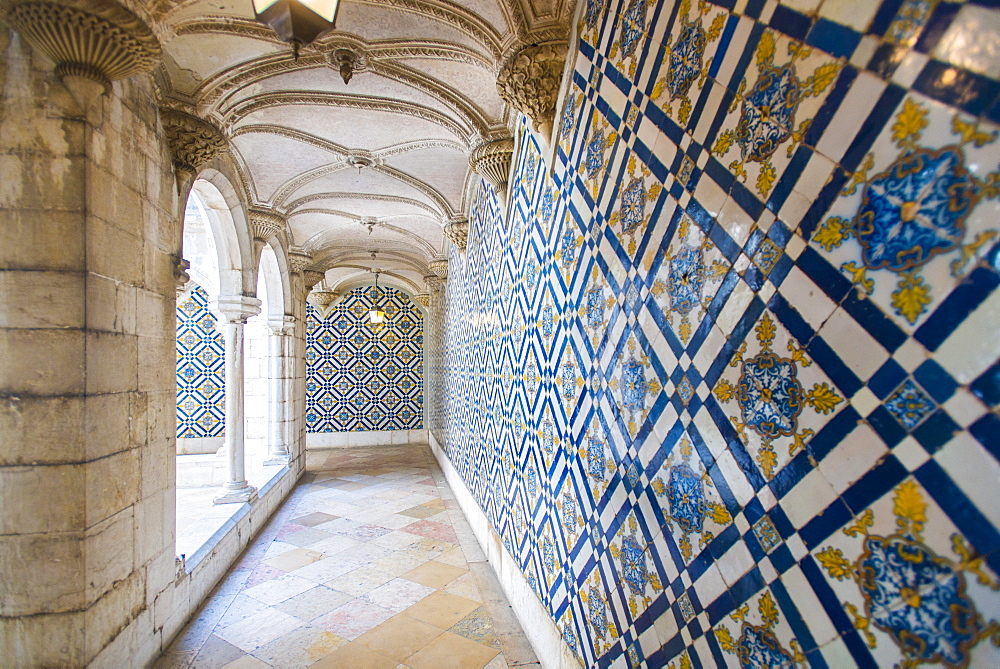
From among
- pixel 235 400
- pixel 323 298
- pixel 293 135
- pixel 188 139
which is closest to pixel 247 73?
pixel 188 139

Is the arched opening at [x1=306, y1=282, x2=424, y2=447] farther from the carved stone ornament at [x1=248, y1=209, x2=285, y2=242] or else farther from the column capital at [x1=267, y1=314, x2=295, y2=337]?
the carved stone ornament at [x1=248, y1=209, x2=285, y2=242]

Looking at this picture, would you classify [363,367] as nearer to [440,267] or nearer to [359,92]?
[440,267]

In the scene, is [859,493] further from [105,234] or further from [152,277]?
[152,277]

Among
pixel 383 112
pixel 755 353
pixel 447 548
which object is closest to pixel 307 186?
pixel 383 112

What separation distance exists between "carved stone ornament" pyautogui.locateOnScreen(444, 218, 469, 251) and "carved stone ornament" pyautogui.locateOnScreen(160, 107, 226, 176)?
9.43ft

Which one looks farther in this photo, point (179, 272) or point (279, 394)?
point (279, 394)

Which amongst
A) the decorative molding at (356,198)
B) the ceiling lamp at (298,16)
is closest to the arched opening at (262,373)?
the decorative molding at (356,198)

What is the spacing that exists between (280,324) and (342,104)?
3.96m

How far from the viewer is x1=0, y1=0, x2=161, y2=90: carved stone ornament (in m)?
1.99

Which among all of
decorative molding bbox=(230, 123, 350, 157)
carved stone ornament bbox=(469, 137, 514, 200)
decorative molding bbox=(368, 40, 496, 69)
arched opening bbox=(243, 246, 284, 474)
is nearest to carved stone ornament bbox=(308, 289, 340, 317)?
arched opening bbox=(243, 246, 284, 474)

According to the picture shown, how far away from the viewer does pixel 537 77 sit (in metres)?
2.46

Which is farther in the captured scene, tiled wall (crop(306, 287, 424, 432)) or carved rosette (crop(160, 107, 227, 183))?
tiled wall (crop(306, 287, 424, 432))

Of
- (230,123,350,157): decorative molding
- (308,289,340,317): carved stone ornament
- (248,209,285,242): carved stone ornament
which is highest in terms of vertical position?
(230,123,350,157): decorative molding

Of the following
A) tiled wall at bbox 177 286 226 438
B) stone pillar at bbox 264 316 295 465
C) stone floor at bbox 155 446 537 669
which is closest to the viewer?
stone floor at bbox 155 446 537 669
